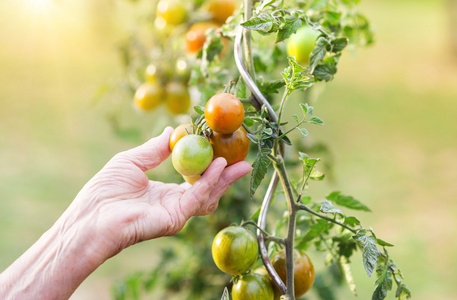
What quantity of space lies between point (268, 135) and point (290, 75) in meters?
0.13

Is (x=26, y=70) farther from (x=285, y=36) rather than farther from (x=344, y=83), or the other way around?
(x=285, y=36)

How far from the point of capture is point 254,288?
0.86 metres

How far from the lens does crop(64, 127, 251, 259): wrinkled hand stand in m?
0.93

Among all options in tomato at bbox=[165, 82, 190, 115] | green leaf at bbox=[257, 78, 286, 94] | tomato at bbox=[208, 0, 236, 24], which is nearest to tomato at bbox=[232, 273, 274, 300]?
green leaf at bbox=[257, 78, 286, 94]

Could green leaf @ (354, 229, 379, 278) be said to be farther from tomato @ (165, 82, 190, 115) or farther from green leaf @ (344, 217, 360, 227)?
tomato @ (165, 82, 190, 115)

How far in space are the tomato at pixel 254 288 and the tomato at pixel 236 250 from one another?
0.02m

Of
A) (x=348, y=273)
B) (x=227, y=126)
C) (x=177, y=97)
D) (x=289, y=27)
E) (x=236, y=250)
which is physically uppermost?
(x=289, y=27)

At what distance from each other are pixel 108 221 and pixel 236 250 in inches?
10.9

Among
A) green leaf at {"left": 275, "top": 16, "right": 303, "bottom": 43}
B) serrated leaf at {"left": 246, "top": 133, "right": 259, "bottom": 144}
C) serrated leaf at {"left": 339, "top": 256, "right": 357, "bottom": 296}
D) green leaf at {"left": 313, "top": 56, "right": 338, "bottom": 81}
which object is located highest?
green leaf at {"left": 275, "top": 16, "right": 303, "bottom": 43}

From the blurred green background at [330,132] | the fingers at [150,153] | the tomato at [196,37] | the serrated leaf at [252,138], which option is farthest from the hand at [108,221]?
the blurred green background at [330,132]

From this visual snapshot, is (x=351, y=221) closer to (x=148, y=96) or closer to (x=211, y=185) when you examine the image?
(x=211, y=185)

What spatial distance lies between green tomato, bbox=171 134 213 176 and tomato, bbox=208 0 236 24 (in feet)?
2.60

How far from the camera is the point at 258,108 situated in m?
0.92

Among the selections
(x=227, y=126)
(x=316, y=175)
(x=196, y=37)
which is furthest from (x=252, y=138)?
(x=196, y=37)
